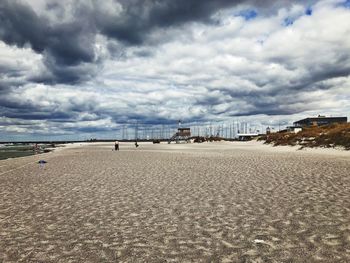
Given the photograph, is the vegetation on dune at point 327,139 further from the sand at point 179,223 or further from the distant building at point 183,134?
the distant building at point 183,134

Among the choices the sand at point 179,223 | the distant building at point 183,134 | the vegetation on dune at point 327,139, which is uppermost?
the distant building at point 183,134

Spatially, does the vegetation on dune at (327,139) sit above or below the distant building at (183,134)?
below

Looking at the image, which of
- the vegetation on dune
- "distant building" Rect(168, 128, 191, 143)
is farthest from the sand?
"distant building" Rect(168, 128, 191, 143)

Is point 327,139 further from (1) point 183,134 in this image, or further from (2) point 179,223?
(1) point 183,134

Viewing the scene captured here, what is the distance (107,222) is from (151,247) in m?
2.85

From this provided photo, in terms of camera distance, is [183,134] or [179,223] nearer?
[179,223]

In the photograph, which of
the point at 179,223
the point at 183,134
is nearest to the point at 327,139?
the point at 179,223

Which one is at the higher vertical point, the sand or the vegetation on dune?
the vegetation on dune

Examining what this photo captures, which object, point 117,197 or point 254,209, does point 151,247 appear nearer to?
point 254,209

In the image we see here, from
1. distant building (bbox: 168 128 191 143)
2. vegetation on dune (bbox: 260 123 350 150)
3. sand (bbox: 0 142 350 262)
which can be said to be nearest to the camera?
sand (bbox: 0 142 350 262)

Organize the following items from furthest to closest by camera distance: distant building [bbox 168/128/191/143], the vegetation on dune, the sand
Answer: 1. distant building [bbox 168/128/191/143]
2. the vegetation on dune
3. the sand

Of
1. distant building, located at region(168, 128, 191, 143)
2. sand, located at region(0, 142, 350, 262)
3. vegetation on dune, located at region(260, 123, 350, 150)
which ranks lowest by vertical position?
sand, located at region(0, 142, 350, 262)

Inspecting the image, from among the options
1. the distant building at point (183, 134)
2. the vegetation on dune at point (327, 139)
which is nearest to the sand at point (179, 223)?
the vegetation on dune at point (327, 139)

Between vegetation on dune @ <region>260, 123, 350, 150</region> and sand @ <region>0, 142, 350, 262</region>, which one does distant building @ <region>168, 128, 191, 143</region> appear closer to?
vegetation on dune @ <region>260, 123, 350, 150</region>
